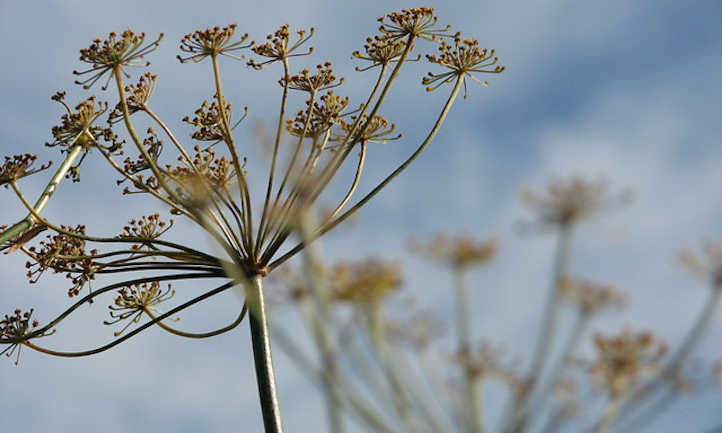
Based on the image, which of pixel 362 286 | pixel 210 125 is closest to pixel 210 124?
pixel 210 125

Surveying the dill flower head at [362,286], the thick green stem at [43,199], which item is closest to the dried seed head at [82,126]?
the thick green stem at [43,199]

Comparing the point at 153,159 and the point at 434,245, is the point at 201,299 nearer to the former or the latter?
the point at 153,159

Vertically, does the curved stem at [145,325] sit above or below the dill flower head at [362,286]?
above

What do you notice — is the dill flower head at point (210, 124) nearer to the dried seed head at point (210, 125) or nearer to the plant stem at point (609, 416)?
the dried seed head at point (210, 125)

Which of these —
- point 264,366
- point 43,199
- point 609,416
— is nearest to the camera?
point 609,416

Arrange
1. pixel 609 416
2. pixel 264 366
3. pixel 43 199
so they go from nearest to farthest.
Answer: pixel 609 416 → pixel 264 366 → pixel 43 199

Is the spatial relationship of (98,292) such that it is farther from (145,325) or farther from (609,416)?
(609,416)

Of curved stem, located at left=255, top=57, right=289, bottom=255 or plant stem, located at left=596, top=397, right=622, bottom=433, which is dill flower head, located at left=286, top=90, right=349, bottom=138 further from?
plant stem, located at left=596, top=397, right=622, bottom=433
